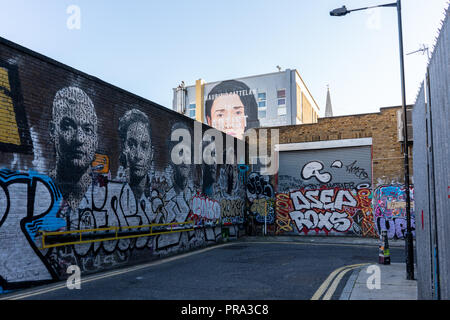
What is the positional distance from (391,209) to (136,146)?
42.5 feet

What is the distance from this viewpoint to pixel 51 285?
29.9 feet

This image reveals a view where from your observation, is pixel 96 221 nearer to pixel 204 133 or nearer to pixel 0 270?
pixel 0 270

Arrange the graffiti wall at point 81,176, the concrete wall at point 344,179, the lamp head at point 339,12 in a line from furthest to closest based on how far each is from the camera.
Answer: the concrete wall at point 344,179 → the lamp head at point 339,12 → the graffiti wall at point 81,176

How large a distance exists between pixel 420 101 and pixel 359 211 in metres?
15.4

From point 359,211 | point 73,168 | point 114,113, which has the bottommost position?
point 359,211

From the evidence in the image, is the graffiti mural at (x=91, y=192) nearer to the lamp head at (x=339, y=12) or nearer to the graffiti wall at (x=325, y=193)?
the graffiti wall at (x=325, y=193)

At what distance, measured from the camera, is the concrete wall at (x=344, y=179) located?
19.3 m

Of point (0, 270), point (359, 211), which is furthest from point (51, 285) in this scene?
point (359, 211)

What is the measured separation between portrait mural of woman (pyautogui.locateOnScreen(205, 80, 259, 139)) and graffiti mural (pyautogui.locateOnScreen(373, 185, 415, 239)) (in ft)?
74.2

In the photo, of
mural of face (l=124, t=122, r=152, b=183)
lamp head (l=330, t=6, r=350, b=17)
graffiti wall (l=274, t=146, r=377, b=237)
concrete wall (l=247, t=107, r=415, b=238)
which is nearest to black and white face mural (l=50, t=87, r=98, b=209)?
mural of face (l=124, t=122, r=152, b=183)

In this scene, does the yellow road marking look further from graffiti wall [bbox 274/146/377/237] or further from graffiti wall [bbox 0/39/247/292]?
graffiti wall [bbox 274/146/377/237]

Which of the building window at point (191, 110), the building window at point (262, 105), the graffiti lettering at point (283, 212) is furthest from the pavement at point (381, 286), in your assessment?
the building window at point (191, 110)

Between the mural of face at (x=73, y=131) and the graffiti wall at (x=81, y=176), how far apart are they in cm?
3

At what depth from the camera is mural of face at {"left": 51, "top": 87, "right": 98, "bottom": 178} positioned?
1014cm
